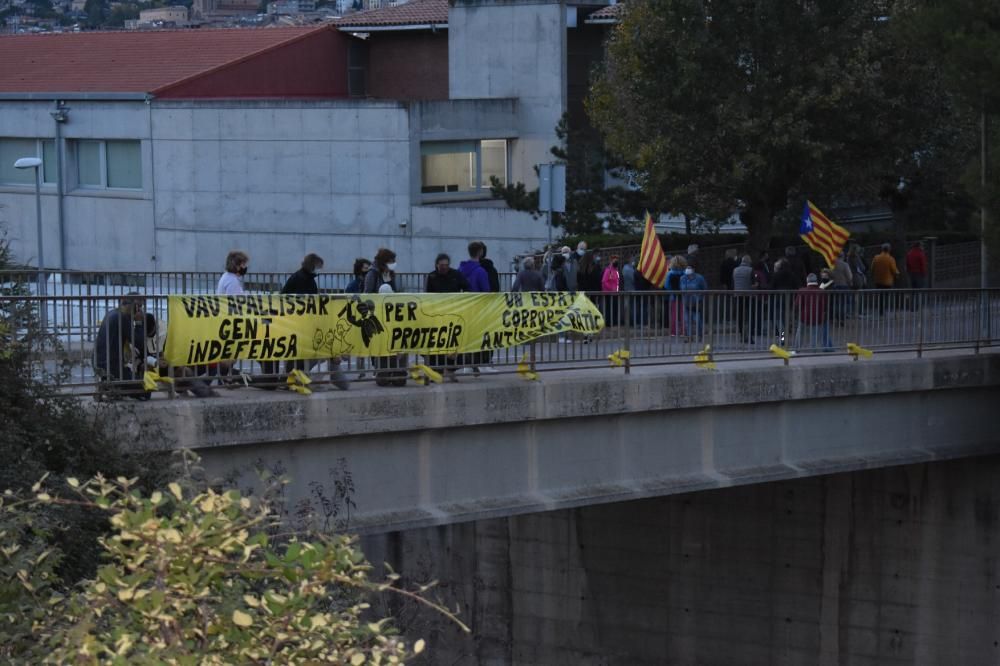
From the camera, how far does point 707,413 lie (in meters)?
15.7

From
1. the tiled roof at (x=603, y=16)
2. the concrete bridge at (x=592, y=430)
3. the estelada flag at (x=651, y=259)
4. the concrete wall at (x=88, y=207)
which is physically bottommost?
the concrete bridge at (x=592, y=430)

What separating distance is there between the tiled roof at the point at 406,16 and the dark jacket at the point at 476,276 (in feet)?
91.1

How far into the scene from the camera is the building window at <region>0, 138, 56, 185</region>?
4175 centimetres

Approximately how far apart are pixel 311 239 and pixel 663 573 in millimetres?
18681

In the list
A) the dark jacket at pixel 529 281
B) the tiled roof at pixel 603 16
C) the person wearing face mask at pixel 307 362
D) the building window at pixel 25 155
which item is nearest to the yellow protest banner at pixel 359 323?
the person wearing face mask at pixel 307 362

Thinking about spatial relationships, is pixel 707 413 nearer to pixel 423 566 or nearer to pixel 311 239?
pixel 423 566

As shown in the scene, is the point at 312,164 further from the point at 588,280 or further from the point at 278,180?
the point at 588,280

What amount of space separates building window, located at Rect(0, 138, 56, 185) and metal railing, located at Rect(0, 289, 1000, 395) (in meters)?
26.9

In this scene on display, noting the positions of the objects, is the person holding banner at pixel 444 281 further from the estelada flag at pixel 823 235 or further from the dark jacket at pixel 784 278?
the estelada flag at pixel 823 235

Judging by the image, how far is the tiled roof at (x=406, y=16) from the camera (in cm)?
4372

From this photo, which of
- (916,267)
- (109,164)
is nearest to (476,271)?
(916,267)

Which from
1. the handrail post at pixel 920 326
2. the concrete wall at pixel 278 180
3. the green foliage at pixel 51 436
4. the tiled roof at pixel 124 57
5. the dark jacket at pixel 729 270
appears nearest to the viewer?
the green foliage at pixel 51 436

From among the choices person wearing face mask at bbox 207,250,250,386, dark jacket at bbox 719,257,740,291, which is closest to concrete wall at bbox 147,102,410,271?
dark jacket at bbox 719,257,740,291

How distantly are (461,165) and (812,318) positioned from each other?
21193mm
